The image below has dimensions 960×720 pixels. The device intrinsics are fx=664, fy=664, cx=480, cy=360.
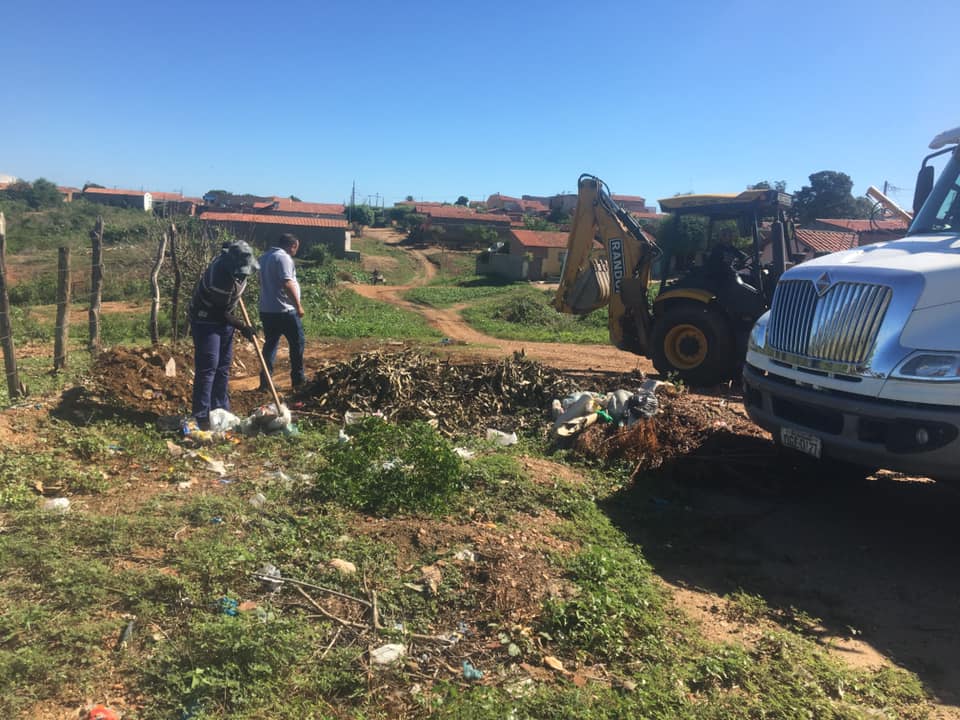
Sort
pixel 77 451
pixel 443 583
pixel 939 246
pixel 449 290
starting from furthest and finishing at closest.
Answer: pixel 449 290
pixel 77 451
pixel 939 246
pixel 443 583

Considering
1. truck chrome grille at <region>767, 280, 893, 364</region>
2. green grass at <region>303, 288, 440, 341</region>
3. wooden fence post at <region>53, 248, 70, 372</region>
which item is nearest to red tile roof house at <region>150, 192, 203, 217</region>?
green grass at <region>303, 288, 440, 341</region>

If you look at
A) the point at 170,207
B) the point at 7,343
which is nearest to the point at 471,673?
the point at 7,343

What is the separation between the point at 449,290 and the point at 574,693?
1048 inches

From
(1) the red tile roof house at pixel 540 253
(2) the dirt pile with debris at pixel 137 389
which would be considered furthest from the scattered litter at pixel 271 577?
(1) the red tile roof house at pixel 540 253

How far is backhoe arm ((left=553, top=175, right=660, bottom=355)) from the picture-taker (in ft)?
31.0

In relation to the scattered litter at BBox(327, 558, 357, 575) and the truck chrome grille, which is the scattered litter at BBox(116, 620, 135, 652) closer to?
the scattered litter at BBox(327, 558, 357, 575)

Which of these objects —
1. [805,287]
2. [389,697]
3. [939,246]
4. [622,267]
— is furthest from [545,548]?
[622,267]

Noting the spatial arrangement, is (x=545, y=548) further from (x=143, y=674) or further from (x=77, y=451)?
(x=77, y=451)

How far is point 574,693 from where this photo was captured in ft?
9.35

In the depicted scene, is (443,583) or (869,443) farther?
(869,443)

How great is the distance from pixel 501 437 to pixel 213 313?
9.74 ft

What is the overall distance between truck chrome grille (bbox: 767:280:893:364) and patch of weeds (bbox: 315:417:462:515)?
2.59 meters

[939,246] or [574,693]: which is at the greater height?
[939,246]

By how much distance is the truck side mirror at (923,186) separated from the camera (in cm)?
552
